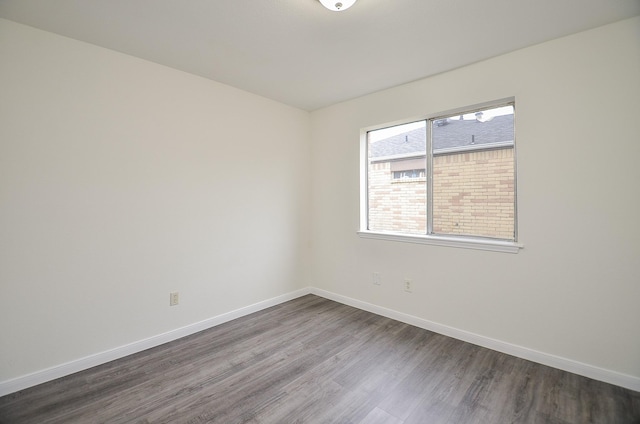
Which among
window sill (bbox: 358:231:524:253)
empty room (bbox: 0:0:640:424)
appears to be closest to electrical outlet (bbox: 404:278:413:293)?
empty room (bbox: 0:0:640:424)

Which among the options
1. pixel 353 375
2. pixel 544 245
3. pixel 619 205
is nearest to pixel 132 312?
pixel 353 375

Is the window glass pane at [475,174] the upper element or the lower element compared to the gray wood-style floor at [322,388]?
upper

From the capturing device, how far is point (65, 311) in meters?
2.12

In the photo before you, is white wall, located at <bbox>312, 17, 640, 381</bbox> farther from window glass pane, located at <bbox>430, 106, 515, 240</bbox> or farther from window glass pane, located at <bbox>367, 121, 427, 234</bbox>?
window glass pane, located at <bbox>367, 121, 427, 234</bbox>

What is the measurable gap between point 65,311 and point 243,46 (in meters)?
2.50

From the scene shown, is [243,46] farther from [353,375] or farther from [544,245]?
[544,245]

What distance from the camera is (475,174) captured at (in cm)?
264

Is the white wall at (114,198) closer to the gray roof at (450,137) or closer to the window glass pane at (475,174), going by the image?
the gray roof at (450,137)

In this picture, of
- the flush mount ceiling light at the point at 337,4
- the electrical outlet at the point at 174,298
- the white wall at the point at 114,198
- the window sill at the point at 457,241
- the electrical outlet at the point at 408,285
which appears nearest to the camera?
the flush mount ceiling light at the point at 337,4

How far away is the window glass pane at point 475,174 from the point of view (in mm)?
2479

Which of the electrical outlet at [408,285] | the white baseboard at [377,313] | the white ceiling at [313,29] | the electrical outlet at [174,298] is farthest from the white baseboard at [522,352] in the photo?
the white ceiling at [313,29]

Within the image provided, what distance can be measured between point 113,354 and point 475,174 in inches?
141

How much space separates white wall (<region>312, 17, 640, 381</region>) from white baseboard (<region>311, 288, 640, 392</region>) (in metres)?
0.04

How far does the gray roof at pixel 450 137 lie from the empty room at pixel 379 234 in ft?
0.08
